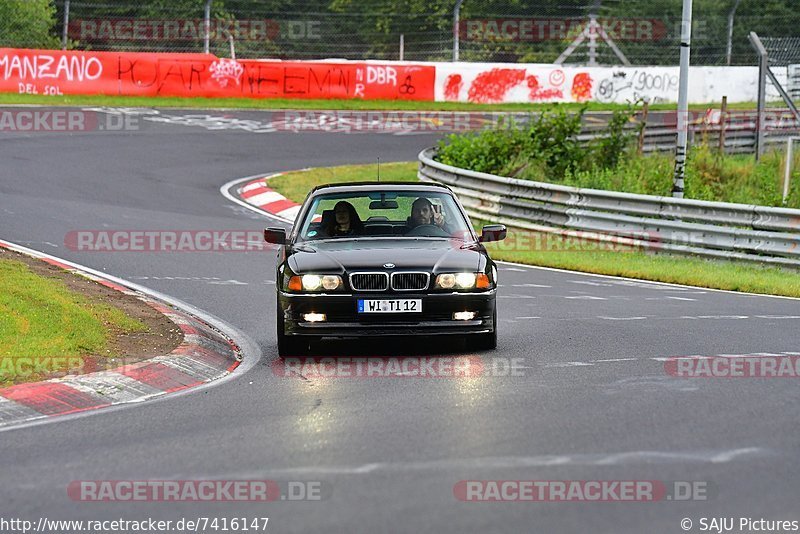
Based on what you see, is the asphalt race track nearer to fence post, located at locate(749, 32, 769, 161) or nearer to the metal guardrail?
the metal guardrail

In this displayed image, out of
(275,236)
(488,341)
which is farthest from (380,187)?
(488,341)

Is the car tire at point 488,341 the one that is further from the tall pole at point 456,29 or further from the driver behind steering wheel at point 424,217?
the tall pole at point 456,29

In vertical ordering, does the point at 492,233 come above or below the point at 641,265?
above

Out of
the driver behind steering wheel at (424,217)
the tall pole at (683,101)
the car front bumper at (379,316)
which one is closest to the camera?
the car front bumper at (379,316)

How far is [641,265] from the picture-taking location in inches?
683

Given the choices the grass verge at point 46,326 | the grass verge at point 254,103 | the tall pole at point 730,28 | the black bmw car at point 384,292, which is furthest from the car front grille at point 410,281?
the tall pole at point 730,28

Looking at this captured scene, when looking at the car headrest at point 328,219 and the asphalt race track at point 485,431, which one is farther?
the car headrest at point 328,219

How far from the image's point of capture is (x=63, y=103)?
33938mm

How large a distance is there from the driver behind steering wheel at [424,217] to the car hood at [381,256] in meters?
0.37

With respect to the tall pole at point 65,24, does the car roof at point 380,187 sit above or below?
below

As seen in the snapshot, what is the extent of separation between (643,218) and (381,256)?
9464 millimetres

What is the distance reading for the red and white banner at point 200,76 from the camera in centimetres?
3478

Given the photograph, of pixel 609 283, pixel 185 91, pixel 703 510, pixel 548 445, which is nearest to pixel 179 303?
pixel 609 283

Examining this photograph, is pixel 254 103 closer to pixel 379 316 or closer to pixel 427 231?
pixel 427 231
